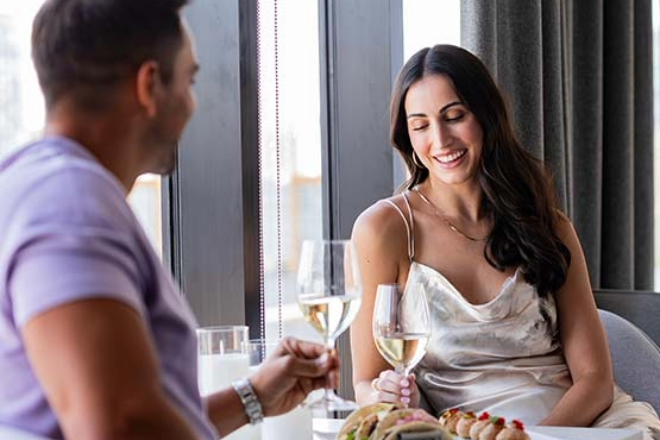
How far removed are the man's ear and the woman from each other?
1174mm

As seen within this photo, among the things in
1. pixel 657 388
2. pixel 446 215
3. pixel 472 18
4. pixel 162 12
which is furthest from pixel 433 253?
pixel 162 12

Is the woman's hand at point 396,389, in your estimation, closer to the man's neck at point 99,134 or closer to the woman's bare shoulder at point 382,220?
the woman's bare shoulder at point 382,220

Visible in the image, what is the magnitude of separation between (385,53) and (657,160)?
1357 mm

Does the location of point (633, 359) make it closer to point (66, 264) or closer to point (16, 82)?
point (16, 82)

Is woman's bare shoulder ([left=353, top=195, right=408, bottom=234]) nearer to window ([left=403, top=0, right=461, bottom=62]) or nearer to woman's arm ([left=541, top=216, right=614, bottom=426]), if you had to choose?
woman's arm ([left=541, top=216, right=614, bottom=426])

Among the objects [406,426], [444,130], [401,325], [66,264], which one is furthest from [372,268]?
[66,264]

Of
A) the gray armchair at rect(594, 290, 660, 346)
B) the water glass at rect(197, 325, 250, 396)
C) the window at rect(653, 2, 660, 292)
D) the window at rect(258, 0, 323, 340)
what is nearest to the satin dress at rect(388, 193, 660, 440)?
the window at rect(258, 0, 323, 340)

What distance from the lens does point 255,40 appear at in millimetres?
2154

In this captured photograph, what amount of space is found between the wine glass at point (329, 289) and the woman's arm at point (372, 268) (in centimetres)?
66

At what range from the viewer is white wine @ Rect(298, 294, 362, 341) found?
4.09 ft

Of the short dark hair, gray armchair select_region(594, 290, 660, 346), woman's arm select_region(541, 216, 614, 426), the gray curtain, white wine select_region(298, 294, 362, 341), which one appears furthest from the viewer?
the gray curtain

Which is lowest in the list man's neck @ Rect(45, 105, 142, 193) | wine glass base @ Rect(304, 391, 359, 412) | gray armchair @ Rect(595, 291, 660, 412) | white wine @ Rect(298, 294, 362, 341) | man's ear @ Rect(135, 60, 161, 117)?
gray armchair @ Rect(595, 291, 660, 412)

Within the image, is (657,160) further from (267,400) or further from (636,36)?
(267,400)

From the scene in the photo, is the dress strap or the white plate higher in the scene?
the dress strap
